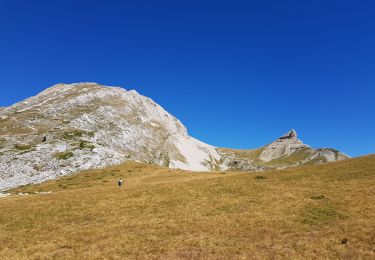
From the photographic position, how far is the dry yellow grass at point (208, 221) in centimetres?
2630

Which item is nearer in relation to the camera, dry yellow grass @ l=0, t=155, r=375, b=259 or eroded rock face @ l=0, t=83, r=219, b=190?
dry yellow grass @ l=0, t=155, r=375, b=259

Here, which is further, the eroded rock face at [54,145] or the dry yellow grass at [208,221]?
the eroded rock face at [54,145]

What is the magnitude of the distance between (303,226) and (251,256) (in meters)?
8.59

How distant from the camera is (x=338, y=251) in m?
23.9

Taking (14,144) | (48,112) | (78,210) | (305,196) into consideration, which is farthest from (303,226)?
(48,112)

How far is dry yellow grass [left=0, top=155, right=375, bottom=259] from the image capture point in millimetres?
26297

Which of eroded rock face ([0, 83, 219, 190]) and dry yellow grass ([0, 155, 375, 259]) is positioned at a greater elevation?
eroded rock face ([0, 83, 219, 190])

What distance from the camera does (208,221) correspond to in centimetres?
3422

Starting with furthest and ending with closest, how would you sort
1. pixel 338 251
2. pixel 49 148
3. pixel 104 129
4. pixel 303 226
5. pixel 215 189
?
pixel 104 129 → pixel 49 148 → pixel 215 189 → pixel 303 226 → pixel 338 251

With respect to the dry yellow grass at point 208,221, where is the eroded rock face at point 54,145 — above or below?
above

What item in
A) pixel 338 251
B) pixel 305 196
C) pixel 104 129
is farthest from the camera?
pixel 104 129

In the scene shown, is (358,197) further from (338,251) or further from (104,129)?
(104,129)

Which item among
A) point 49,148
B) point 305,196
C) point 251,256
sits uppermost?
point 49,148

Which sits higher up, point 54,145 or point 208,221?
point 54,145
